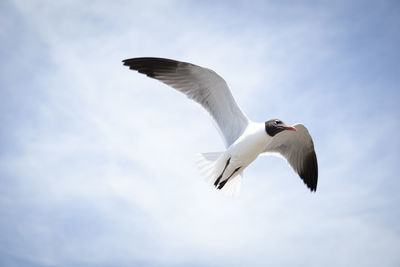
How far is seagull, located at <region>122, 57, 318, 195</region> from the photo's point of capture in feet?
16.5

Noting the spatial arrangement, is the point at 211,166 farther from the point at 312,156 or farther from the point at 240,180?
the point at 312,156

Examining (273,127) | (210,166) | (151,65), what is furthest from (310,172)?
(151,65)

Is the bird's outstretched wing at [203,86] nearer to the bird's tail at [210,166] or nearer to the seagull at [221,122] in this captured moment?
the seagull at [221,122]

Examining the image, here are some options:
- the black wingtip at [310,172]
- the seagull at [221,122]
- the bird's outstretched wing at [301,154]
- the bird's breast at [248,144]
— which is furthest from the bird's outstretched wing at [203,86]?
the black wingtip at [310,172]

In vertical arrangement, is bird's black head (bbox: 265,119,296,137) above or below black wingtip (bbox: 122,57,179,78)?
below

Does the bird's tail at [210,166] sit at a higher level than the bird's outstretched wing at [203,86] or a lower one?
lower

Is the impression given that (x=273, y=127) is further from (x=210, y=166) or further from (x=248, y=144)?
(x=210, y=166)

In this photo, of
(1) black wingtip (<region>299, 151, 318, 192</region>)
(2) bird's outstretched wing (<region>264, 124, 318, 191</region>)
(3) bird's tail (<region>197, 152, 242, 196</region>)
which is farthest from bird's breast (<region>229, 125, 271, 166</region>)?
(1) black wingtip (<region>299, 151, 318, 192</region>)

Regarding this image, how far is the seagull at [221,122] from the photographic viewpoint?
5.02m

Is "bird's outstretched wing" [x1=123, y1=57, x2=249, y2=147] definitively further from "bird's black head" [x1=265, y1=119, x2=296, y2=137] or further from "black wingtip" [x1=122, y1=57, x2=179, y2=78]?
"bird's black head" [x1=265, y1=119, x2=296, y2=137]

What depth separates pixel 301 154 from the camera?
20.2ft

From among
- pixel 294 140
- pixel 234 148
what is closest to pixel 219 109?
pixel 234 148

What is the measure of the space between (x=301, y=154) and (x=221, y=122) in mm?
1546

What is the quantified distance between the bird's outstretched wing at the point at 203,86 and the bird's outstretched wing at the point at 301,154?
925mm
